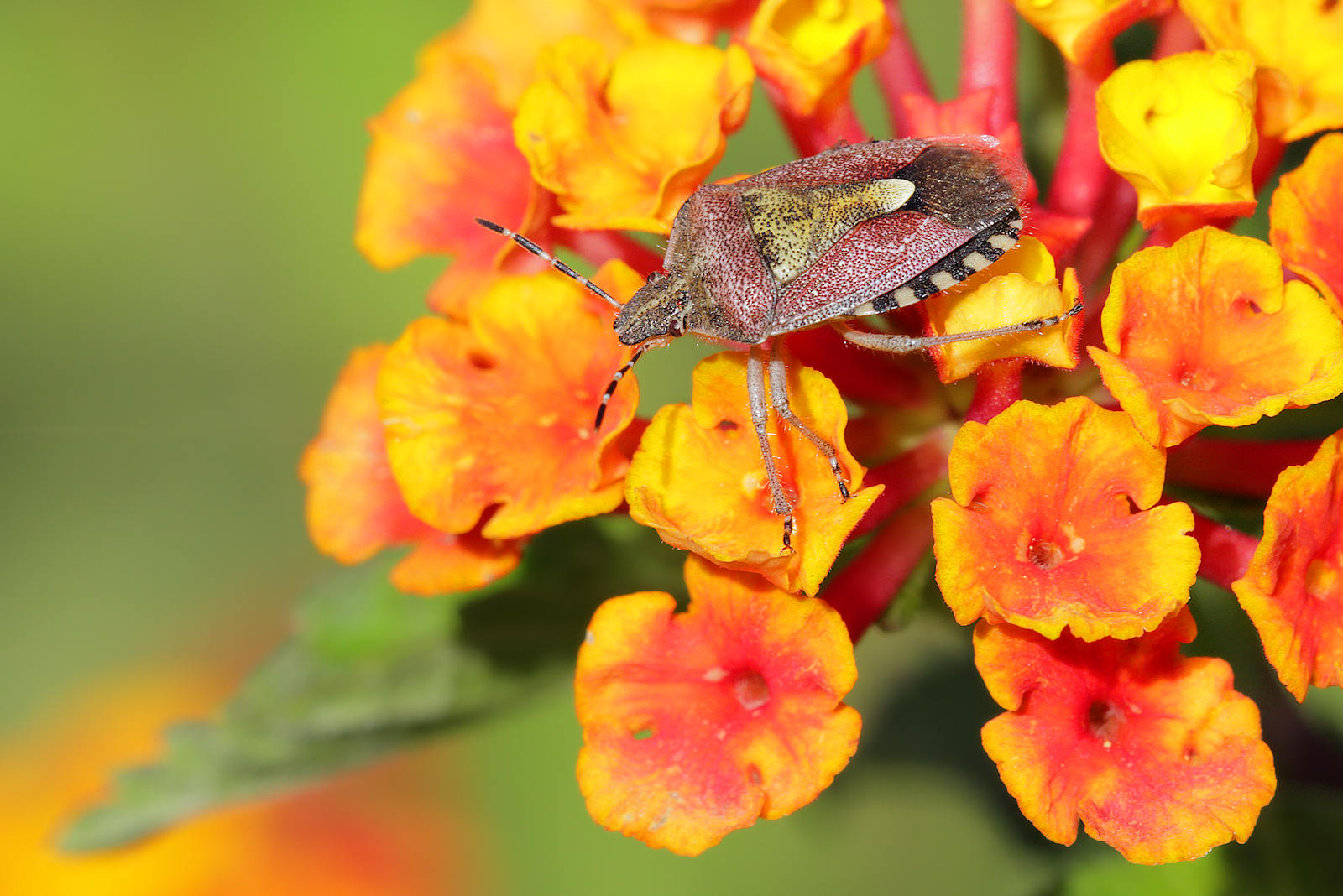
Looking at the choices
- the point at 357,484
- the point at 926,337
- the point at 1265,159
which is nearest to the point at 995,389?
the point at 926,337

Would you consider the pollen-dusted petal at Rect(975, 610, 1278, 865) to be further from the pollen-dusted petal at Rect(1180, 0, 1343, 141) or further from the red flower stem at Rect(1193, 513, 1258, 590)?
the pollen-dusted petal at Rect(1180, 0, 1343, 141)

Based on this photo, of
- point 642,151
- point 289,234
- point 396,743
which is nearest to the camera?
point 642,151

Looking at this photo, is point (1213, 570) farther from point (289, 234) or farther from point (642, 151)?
point (289, 234)

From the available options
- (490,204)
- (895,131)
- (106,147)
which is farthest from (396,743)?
(106,147)

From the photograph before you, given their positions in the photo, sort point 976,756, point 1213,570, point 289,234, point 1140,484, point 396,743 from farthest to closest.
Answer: point 289,234
point 976,756
point 396,743
point 1213,570
point 1140,484

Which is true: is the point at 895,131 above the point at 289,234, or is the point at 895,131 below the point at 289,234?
above

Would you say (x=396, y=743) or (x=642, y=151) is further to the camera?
(x=396, y=743)

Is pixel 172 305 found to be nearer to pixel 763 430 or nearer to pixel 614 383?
pixel 614 383
